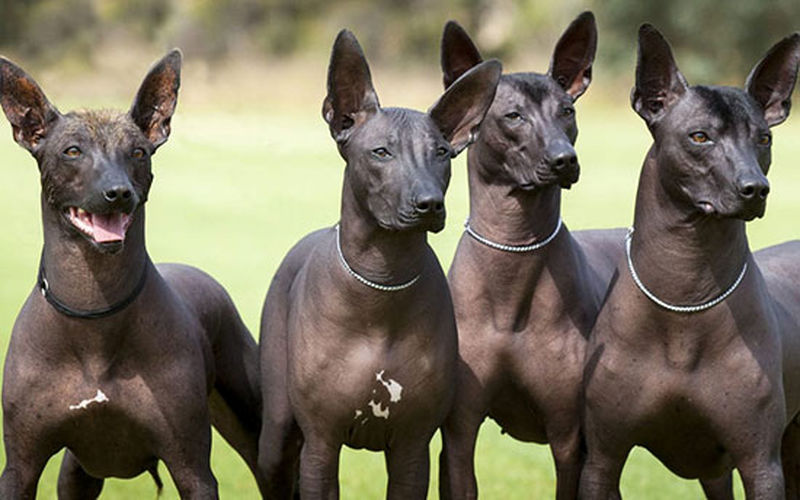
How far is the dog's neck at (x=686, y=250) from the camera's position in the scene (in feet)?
18.4

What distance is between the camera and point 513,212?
6.23m

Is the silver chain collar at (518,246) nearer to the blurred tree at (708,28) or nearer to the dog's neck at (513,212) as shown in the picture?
the dog's neck at (513,212)

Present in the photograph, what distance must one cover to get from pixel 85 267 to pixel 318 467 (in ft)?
4.43

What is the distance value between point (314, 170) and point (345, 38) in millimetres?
19504

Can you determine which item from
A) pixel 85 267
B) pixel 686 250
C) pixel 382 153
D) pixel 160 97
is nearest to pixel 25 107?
pixel 160 97

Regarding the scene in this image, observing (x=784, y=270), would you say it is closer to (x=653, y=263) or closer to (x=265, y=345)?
(x=653, y=263)

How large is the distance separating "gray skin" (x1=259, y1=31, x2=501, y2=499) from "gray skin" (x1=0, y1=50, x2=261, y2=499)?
0.53m

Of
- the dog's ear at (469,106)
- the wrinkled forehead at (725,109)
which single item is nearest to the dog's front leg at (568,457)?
the dog's ear at (469,106)

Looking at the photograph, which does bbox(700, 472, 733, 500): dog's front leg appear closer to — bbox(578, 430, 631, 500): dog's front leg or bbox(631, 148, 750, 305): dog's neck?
bbox(578, 430, 631, 500): dog's front leg

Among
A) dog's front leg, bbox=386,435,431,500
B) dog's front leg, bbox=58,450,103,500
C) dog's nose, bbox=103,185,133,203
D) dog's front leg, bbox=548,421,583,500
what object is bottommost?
dog's front leg, bbox=58,450,103,500

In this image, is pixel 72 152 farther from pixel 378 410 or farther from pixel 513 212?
pixel 513 212

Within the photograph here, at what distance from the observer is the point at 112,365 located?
5516 millimetres

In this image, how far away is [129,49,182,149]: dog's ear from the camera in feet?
18.6

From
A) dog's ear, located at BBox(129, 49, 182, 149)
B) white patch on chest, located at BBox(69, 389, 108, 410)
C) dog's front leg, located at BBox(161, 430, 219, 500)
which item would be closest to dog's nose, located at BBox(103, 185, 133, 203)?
dog's ear, located at BBox(129, 49, 182, 149)
